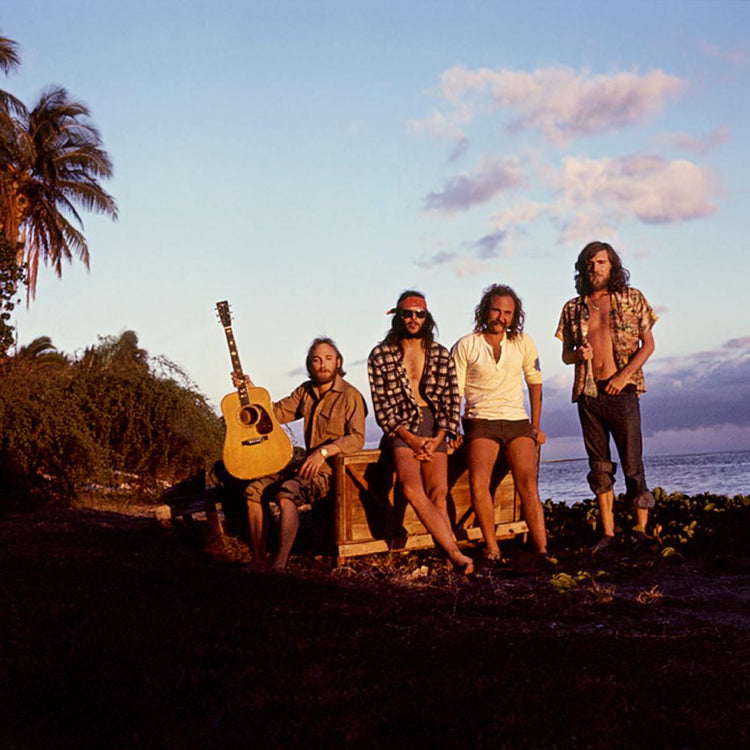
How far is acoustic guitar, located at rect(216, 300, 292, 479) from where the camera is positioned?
21.6 ft

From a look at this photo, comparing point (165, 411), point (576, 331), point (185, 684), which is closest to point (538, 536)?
point (576, 331)

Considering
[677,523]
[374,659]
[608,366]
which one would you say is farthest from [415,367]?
[374,659]

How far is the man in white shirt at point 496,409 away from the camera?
6.46 metres

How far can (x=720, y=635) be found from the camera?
4000mm

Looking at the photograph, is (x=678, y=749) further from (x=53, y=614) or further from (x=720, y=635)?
(x=53, y=614)

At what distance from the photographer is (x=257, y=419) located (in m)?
6.72

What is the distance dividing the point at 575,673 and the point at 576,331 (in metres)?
4.04

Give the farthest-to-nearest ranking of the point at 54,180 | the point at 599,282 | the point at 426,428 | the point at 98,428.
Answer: the point at 54,180, the point at 98,428, the point at 599,282, the point at 426,428

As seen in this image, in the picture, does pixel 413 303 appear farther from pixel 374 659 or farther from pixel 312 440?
pixel 374 659

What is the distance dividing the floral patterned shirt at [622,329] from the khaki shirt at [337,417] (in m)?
1.78

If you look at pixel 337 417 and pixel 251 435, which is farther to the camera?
pixel 251 435

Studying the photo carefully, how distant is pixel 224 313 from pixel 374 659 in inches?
169

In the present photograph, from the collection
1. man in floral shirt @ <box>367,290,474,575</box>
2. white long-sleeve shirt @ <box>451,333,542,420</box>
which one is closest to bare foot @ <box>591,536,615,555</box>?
white long-sleeve shirt @ <box>451,333,542,420</box>

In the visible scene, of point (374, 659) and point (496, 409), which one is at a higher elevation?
point (496, 409)
